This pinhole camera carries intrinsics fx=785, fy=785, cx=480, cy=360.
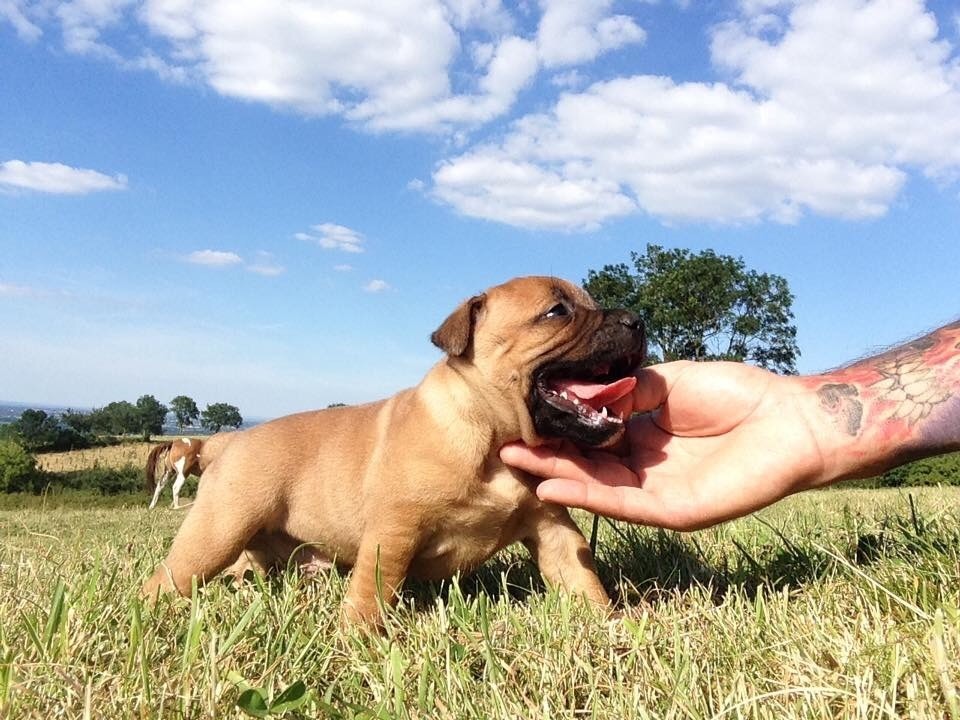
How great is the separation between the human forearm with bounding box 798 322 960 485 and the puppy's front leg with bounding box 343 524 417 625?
182 cm

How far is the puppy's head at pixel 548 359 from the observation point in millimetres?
3498

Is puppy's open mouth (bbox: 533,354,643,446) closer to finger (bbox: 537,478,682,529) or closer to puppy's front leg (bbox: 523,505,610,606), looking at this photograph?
finger (bbox: 537,478,682,529)

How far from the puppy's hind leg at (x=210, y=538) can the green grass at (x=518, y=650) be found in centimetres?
29

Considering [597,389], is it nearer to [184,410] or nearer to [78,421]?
[78,421]

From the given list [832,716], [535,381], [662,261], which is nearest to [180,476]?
[535,381]

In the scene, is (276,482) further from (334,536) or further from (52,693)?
(52,693)

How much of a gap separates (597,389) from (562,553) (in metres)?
0.77

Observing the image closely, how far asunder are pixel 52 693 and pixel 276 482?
2.08 metres

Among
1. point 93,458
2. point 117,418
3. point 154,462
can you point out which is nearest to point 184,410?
point 117,418

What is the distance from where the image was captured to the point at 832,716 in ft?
A: 6.09

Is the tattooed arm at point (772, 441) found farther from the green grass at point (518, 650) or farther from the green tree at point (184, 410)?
the green tree at point (184, 410)

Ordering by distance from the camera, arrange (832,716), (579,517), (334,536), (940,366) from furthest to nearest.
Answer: (579,517)
(334,536)
(940,366)
(832,716)

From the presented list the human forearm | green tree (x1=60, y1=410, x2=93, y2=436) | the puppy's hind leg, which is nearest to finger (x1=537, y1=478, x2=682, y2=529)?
the human forearm

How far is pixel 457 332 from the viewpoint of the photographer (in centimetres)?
368
